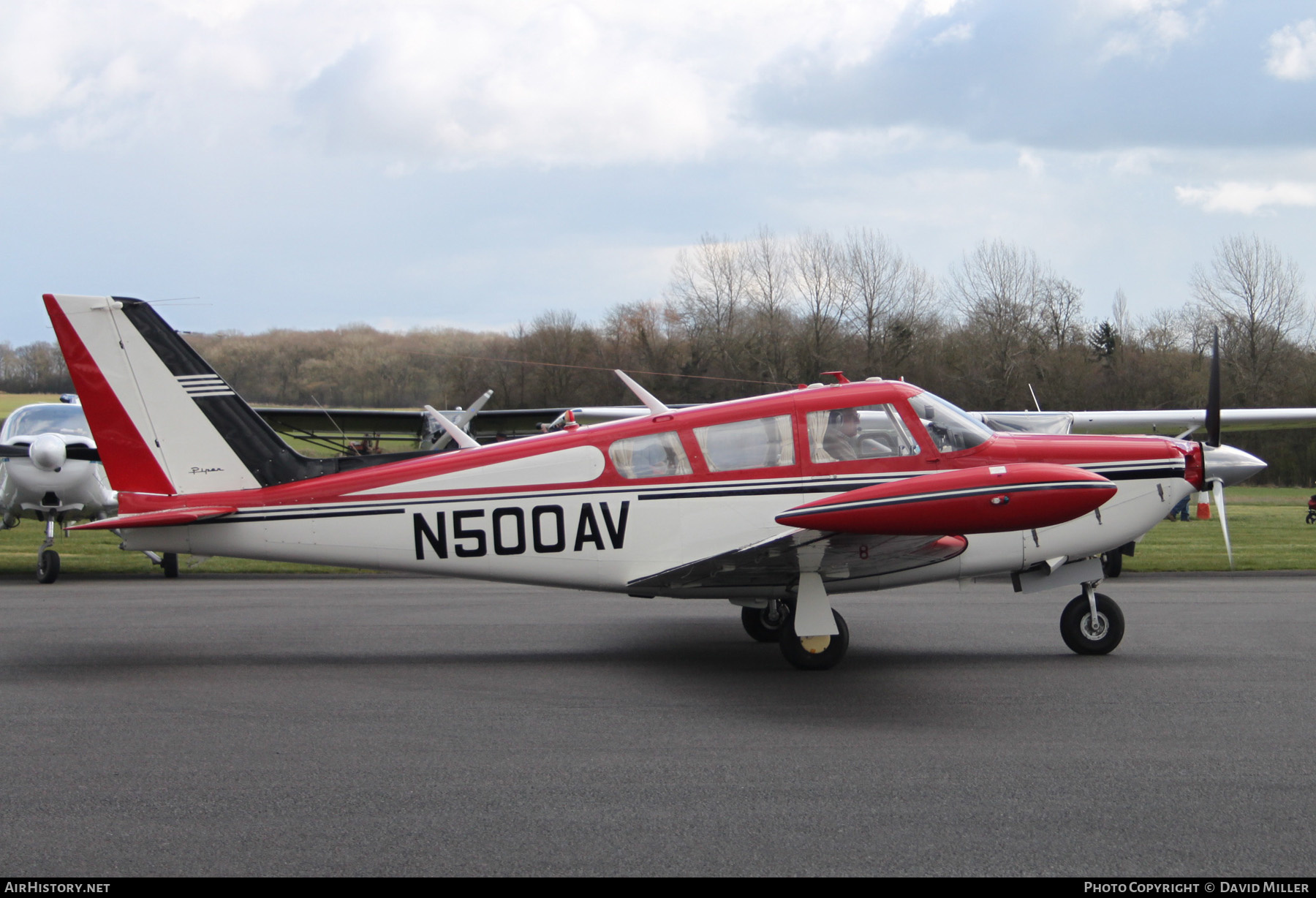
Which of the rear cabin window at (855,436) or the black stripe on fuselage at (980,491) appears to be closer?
the black stripe on fuselage at (980,491)

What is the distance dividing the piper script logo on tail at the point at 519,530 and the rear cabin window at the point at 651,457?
11.1 inches

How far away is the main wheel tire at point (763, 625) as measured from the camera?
29.8 feet

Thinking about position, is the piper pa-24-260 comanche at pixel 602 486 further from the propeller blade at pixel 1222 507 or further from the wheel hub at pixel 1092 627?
the propeller blade at pixel 1222 507

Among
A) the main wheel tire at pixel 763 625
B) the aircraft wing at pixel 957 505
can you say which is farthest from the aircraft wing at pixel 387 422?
the aircraft wing at pixel 957 505

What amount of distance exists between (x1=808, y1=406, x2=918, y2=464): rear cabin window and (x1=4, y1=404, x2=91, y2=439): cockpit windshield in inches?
459

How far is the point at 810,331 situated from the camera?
2256 inches

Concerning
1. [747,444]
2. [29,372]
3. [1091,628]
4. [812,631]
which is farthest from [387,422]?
[1091,628]

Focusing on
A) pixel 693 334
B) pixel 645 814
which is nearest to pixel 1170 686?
pixel 645 814

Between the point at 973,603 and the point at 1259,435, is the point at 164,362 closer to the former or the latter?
the point at 973,603

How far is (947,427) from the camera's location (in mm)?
7977

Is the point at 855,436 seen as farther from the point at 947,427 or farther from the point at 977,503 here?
the point at 977,503

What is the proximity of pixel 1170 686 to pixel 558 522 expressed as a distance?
4.38 m

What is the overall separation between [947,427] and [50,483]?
11.9m

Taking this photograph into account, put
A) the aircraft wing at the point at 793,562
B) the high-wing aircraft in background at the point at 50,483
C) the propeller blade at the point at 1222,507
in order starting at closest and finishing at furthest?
the aircraft wing at the point at 793,562 < the propeller blade at the point at 1222,507 < the high-wing aircraft in background at the point at 50,483
